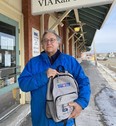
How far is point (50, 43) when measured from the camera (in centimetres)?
213

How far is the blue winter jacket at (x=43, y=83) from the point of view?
2.02 m

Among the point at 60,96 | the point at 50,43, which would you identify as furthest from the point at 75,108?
the point at 50,43

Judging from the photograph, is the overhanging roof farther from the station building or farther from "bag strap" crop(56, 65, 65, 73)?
"bag strap" crop(56, 65, 65, 73)

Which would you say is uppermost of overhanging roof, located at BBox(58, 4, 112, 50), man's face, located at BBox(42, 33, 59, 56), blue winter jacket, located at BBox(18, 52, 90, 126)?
overhanging roof, located at BBox(58, 4, 112, 50)

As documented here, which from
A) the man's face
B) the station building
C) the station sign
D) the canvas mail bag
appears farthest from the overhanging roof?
the canvas mail bag

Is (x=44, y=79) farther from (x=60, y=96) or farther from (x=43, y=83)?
(x=60, y=96)

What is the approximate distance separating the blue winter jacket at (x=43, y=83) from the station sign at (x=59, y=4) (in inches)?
86.6

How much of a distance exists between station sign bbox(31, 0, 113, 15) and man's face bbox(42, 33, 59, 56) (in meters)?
2.17

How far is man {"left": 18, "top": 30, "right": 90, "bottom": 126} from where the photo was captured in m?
2.02

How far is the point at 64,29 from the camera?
12914mm

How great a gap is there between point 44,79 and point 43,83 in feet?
0.13

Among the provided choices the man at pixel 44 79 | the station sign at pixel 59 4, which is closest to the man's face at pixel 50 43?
the man at pixel 44 79

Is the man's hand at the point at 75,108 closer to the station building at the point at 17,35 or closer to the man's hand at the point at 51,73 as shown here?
the man's hand at the point at 51,73

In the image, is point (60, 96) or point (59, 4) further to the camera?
point (59, 4)
